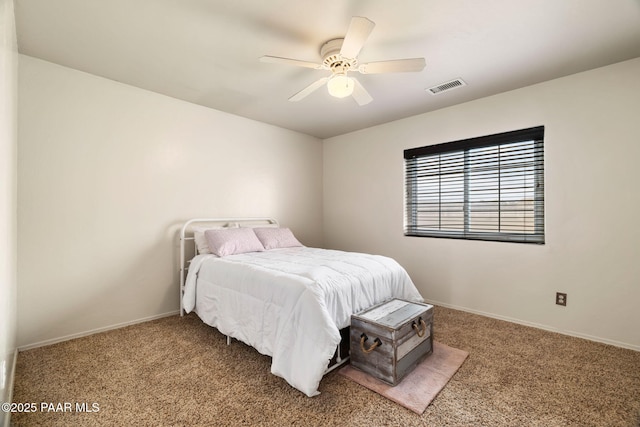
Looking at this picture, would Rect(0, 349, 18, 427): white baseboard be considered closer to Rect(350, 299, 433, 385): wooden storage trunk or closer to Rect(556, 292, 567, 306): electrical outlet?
Rect(350, 299, 433, 385): wooden storage trunk

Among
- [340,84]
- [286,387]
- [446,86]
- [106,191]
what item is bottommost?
[286,387]

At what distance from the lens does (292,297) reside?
6.40 ft

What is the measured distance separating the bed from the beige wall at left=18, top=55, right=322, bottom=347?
360mm

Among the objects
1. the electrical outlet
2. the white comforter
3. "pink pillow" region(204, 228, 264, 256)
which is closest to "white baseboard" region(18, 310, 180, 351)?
the white comforter

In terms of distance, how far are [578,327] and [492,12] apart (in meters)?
2.75

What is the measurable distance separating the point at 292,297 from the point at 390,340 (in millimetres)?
697

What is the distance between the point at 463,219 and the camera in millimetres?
3379

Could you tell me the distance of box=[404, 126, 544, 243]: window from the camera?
9.52 ft

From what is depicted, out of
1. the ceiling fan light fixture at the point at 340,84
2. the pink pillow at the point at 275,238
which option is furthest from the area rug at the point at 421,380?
the ceiling fan light fixture at the point at 340,84

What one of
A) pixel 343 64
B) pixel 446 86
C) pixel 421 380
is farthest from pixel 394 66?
pixel 421 380

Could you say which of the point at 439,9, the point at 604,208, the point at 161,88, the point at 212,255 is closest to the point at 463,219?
the point at 604,208

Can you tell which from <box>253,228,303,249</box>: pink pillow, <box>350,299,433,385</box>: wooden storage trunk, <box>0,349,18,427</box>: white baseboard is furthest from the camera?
<box>253,228,303,249</box>: pink pillow

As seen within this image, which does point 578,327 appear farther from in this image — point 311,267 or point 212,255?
point 212,255

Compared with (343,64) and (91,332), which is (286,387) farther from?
(343,64)
